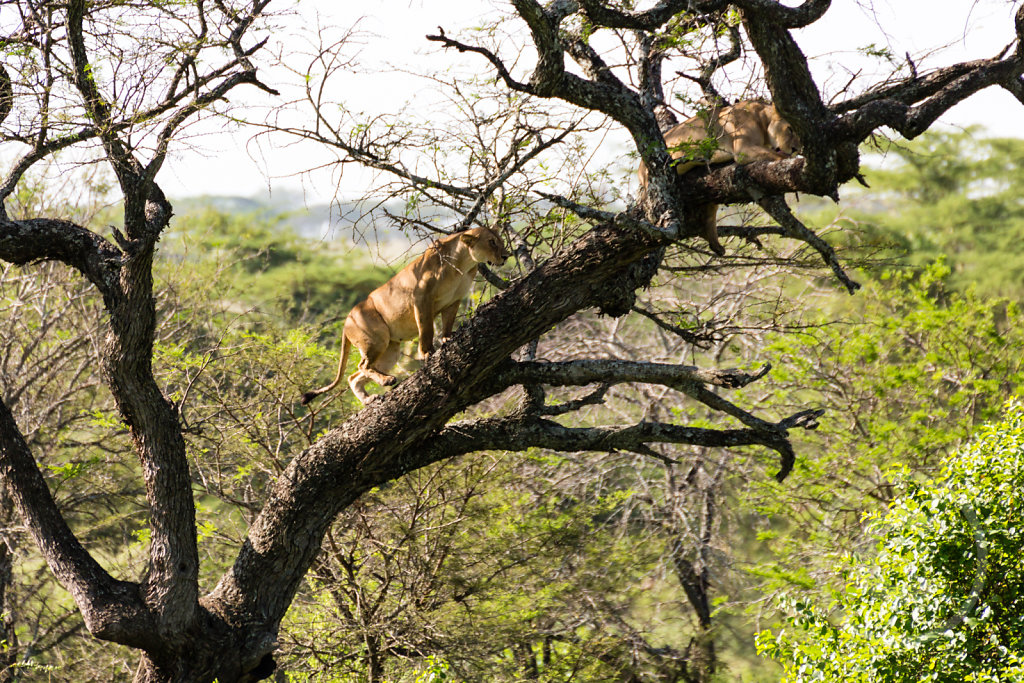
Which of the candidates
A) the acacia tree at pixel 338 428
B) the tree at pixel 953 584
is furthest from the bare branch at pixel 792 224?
the tree at pixel 953 584

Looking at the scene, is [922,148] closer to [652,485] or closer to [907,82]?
[652,485]

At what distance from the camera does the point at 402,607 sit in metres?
8.59

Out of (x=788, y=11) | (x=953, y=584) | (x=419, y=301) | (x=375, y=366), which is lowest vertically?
(x=953, y=584)

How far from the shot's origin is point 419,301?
20.3ft

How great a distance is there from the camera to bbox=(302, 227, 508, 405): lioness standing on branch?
19.6 feet

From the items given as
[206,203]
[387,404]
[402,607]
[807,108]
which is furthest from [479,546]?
[206,203]

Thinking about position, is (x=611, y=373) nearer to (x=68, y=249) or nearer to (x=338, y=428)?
(x=338, y=428)

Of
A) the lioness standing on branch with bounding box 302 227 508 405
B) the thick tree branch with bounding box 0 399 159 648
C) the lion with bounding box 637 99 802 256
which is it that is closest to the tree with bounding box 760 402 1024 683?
the lion with bounding box 637 99 802 256

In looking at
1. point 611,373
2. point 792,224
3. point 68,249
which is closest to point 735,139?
point 792,224

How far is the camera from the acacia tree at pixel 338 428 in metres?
5.36

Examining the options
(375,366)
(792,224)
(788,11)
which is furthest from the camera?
(375,366)

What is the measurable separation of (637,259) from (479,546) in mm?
5005

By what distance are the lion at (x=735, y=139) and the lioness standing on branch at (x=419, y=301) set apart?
1.11 meters

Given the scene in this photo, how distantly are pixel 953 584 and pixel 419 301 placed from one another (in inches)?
143
